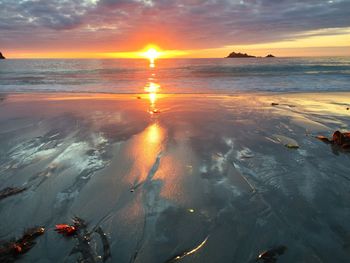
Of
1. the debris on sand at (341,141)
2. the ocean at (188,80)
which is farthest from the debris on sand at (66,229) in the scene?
the ocean at (188,80)

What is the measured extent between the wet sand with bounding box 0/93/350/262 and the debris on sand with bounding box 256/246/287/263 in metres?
Answer: 0.08

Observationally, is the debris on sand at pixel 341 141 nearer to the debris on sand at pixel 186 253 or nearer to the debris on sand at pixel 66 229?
the debris on sand at pixel 186 253

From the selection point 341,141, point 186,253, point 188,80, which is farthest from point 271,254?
point 188,80

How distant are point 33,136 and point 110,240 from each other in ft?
17.9

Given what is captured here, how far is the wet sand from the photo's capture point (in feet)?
11.8

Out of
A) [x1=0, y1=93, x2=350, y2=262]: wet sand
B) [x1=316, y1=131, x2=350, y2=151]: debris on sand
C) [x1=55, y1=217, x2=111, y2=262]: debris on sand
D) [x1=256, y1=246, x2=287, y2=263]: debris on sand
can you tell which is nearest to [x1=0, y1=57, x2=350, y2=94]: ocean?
[x1=0, y1=93, x2=350, y2=262]: wet sand

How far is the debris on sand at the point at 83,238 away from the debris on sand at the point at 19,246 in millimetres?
285

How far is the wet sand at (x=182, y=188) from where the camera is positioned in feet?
11.8

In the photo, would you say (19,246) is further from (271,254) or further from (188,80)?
(188,80)

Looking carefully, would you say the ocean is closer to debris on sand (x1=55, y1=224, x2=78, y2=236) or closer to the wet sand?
the wet sand

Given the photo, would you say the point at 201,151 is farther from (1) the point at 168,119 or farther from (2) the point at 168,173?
(1) the point at 168,119

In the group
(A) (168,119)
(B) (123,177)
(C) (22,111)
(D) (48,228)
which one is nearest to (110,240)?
(D) (48,228)

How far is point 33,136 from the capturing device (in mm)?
8047

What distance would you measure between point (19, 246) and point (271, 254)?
9.68ft
